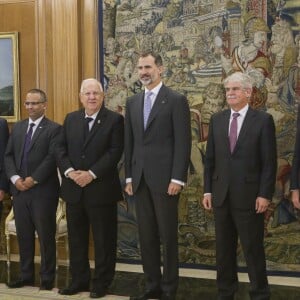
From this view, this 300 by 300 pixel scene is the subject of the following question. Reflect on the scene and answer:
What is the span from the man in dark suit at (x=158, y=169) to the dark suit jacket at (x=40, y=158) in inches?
28.5

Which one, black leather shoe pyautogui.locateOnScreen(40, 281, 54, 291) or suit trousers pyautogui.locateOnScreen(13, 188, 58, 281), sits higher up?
suit trousers pyautogui.locateOnScreen(13, 188, 58, 281)

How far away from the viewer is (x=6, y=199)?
552 centimetres

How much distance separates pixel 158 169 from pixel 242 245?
0.79 metres

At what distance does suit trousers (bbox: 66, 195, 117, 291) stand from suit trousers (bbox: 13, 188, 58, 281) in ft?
0.76

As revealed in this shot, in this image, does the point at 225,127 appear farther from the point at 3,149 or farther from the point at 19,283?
the point at 19,283

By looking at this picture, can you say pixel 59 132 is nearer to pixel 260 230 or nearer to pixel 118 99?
pixel 118 99

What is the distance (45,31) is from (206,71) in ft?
5.73

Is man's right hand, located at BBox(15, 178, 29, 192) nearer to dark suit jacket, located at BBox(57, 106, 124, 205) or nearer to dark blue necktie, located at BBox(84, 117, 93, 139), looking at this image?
dark suit jacket, located at BBox(57, 106, 124, 205)

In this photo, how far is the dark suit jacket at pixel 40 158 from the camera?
13.8 feet

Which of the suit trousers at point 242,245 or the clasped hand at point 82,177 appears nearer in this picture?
the suit trousers at point 242,245

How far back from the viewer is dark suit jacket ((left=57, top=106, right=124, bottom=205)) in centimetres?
401

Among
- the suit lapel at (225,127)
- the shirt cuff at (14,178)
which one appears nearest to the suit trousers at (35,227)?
the shirt cuff at (14,178)

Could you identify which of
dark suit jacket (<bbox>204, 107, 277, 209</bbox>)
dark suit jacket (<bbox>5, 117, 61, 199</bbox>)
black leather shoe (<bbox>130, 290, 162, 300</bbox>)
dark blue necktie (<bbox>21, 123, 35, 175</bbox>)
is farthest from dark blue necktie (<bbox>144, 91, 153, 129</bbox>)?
black leather shoe (<bbox>130, 290, 162, 300</bbox>)

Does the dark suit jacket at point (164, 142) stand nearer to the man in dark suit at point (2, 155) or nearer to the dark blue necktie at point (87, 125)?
the dark blue necktie at point (87, 125)
